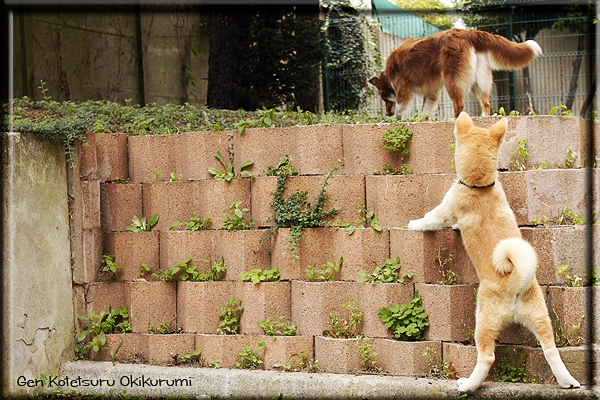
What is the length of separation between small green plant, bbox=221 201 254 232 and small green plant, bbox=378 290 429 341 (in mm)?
1499

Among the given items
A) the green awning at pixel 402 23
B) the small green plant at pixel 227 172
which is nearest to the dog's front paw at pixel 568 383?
the small green plant at pixel 227 172

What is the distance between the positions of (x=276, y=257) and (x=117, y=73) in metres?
4.84

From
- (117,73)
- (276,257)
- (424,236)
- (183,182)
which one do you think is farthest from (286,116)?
(117,73)

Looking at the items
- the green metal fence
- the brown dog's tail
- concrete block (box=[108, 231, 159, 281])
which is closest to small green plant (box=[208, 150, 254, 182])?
concrete block (box=[108, 231, 159, 281])

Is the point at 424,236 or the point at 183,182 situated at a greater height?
the point at 183,182

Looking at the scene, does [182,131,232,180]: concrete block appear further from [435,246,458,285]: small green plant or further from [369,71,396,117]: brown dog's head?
[369,71,396,117]: brown dog's head

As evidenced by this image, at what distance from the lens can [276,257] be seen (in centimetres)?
492

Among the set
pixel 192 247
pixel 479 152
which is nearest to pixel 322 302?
pixel 192 247

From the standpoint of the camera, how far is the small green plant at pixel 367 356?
447 centimetres

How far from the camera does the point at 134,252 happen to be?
529 cm

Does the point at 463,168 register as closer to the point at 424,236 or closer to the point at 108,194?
the point at 424,236

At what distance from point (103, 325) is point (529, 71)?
7.73 metres

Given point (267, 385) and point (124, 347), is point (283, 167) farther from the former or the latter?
point (124, 347)

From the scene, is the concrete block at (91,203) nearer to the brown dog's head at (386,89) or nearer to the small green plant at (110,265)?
the small green plant at (110,265)
